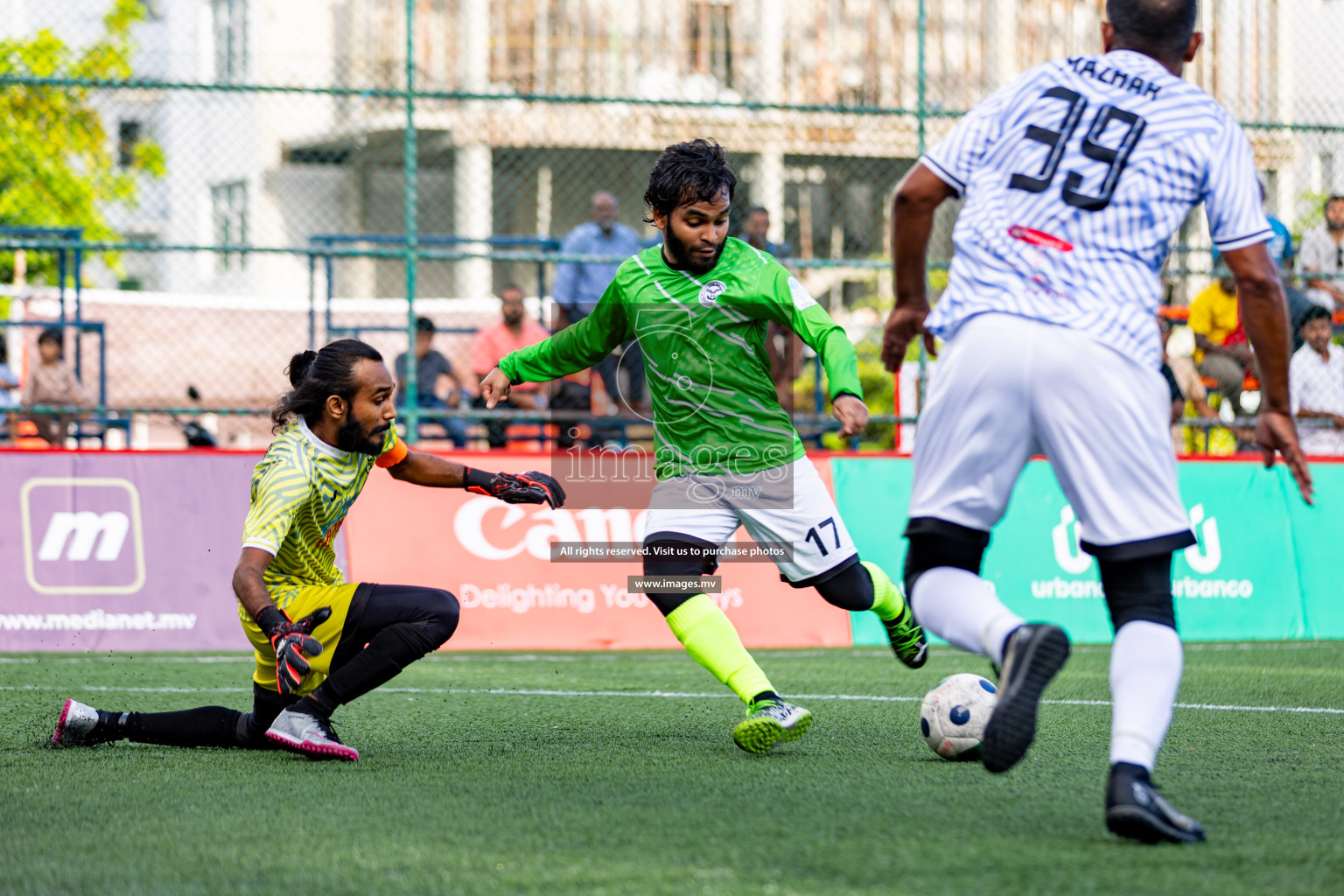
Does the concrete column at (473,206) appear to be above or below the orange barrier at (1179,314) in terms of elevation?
above

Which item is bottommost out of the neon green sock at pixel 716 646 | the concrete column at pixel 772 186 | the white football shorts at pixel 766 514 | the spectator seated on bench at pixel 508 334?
the neon green sock at pixel 716 646

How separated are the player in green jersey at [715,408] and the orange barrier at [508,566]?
12.9ft

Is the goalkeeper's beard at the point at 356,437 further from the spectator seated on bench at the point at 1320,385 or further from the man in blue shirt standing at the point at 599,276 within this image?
the spectator seated on bench at the point at 1320,385

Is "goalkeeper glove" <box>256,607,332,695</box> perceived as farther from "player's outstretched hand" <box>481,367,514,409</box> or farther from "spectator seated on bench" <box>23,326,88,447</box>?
"spectator seated on bench" <box>23,326,88,447</box>

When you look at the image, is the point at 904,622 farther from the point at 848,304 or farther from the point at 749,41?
the point at 749,41

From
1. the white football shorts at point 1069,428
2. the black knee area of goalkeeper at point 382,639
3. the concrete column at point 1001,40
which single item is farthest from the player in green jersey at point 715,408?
the concrete column at point 1001,40

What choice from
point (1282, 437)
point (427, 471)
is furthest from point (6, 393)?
point (1282, 437)

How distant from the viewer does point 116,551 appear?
361 inches

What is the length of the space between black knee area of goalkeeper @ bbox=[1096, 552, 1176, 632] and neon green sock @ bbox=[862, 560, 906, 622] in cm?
203

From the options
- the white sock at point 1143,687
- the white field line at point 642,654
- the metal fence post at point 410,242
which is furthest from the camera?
the metal fence post at point 410,242

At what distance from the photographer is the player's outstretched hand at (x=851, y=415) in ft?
15.1

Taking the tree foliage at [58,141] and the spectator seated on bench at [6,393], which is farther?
the tree foliage at [58,141]

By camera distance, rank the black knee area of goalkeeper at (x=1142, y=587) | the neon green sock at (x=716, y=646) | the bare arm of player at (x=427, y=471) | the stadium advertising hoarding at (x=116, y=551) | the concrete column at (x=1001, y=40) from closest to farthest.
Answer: the black knee area of goalkeeper at (x=1142, y=587) → the neon green sock at (x=716, y=646) → the bare arm of player at (x=427, y=471) → the stadium advertising hoarding at (x=116, y=551) → the concrete column at (x=1001, y=40)

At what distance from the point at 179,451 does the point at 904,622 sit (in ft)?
17.6
